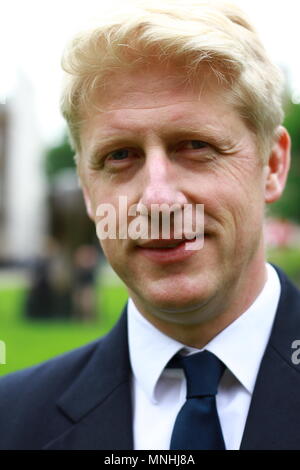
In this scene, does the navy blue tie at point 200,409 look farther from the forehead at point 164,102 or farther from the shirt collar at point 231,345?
the forehead at point 164,102

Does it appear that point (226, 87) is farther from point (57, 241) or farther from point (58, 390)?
point (57, 241)

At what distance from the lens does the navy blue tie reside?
2.36 meters

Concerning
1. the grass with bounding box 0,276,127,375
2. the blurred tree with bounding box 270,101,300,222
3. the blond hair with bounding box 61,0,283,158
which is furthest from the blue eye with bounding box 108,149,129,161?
the blurred tree with bounding box 270,101,300,222

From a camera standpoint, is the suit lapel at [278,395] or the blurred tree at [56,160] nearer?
the suit lapel at [278,395]

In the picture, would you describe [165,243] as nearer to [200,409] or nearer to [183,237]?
[183,237]

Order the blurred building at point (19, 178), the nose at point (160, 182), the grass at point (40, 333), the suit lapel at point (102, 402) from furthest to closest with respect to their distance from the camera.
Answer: the blurred building at point (19, 178), the grass at point (40, 333), the suit lapel at point (102, 402), the nose at point (160, 182)

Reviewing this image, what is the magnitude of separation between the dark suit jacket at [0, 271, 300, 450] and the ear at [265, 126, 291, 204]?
34 cm

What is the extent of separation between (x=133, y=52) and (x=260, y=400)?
1.31 meters

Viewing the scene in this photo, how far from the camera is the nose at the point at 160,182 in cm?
233

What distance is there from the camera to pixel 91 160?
8.56ft

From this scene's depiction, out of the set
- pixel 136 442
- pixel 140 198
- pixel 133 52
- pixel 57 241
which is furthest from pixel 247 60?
pixel 57 241

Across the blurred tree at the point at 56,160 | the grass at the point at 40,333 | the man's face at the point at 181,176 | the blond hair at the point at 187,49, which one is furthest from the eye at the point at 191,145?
the blurred tree at the point at 56,160

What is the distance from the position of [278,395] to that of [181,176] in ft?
2.78

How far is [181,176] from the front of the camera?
7.89ft
